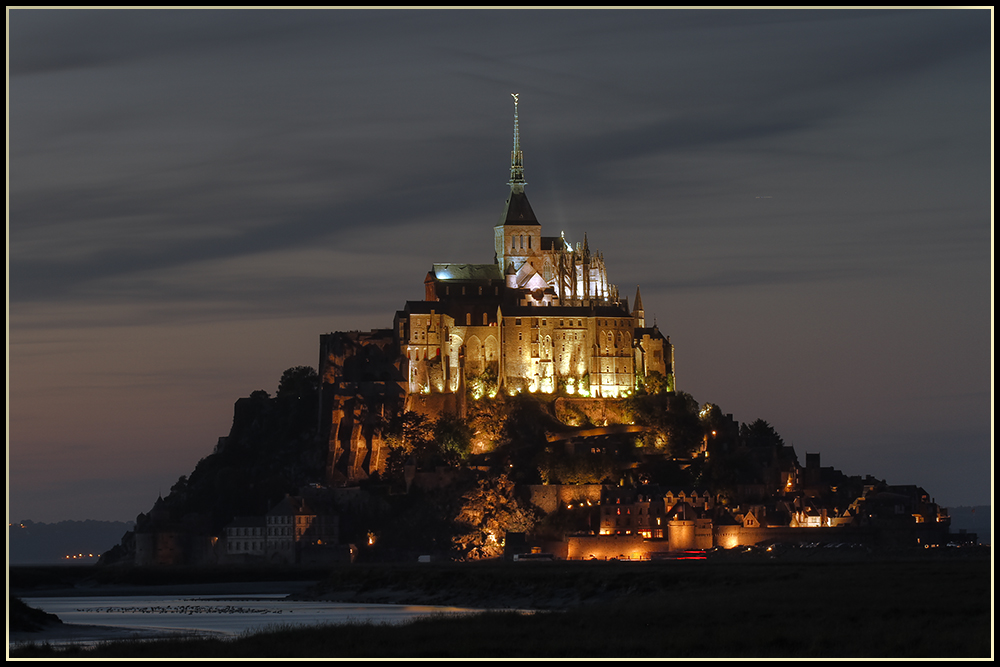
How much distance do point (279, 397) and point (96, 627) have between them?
9450 cm

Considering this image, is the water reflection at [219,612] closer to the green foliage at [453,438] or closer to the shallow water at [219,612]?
the shallow water at [219,612]

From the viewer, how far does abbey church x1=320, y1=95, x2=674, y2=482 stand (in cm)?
14862

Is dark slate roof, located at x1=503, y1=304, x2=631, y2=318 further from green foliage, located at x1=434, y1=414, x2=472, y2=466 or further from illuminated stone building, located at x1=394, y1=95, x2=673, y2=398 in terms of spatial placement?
green foliage, located at x1=434, y1=414, x2=472, y2=466

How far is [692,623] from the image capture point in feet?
194

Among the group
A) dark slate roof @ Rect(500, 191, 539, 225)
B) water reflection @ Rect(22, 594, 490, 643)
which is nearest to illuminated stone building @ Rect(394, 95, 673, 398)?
dark slate roof @ Rect(500, 191, 539, 225)

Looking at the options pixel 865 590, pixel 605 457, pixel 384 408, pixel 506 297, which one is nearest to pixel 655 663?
pixel 865 590

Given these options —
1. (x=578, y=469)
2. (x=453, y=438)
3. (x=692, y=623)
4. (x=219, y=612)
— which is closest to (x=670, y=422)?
(x=578, y=469)

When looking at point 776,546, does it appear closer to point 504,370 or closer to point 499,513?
point 499,513

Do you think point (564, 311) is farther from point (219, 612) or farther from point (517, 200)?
point (219, 612)

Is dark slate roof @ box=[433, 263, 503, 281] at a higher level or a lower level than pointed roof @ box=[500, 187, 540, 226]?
lower

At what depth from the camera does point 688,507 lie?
121 m

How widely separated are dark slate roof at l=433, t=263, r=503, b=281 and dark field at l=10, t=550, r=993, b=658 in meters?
81.0

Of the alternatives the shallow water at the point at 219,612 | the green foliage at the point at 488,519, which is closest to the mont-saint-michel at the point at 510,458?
the green foliage at the point at 488,519

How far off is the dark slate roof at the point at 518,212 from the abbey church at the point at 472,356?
9228mm
